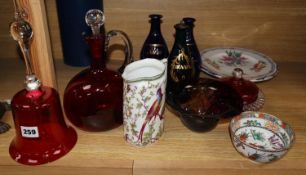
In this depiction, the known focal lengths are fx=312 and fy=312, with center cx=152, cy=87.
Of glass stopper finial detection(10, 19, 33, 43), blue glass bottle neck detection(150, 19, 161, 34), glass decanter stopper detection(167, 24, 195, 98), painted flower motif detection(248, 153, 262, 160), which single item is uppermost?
glass stopper finial detection(10, 19, 33, 43)

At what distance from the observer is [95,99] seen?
2.29 ft

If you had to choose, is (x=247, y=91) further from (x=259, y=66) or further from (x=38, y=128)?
(x=38, y=128)

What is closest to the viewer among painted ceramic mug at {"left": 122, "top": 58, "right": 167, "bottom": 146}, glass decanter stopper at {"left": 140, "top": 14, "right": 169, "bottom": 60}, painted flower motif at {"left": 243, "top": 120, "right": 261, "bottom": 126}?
painted ceramic mug at {"left": 122, "top": 58, "right": 167, "bottom": 146}

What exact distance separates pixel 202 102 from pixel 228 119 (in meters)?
0.07

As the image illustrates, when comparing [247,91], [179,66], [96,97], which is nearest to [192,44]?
[179,66]

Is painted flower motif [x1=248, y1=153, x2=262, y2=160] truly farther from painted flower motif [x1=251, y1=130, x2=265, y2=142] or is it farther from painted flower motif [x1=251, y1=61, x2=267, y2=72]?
painted flower motif [x1=251, y1=61, x2=267, y2=72]

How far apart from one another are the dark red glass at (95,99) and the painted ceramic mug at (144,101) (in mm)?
63

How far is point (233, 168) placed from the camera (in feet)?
2.01

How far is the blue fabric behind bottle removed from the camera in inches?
33.0

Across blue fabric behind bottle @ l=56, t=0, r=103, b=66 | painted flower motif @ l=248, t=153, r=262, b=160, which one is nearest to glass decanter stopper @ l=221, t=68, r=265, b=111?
painted flower motif @ l=248, t=153, r=262, b=160

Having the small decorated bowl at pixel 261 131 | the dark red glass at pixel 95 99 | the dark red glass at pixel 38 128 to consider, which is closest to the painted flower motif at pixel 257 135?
the small decorated bowl at pixel 261 131

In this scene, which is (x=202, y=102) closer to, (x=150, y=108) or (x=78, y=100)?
(x=150, y=108)

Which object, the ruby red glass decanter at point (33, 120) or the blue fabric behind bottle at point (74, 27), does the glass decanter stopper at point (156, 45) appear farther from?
the ruby red glass decanter at point (33, 120)

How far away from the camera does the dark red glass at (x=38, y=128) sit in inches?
23.6
